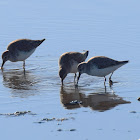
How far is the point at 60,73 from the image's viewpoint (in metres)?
13.8

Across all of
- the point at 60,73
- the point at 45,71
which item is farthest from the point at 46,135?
the point at 45,71

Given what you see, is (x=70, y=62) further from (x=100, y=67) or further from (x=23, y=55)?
(x=23, y=55)

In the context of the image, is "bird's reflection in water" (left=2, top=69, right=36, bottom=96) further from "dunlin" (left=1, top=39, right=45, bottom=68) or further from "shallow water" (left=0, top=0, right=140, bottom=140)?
"dunlin" (left=1, top=39, right=45, bottom=68)

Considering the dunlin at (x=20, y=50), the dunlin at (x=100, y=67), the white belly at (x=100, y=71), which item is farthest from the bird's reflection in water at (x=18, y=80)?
the white belly at (x=100, y=71)

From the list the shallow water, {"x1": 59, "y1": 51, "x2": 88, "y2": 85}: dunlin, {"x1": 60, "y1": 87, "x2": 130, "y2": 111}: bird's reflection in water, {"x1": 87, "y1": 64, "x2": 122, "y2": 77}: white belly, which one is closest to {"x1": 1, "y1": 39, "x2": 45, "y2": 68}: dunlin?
the shallow water

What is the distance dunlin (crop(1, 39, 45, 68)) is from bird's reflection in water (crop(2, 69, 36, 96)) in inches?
21.9

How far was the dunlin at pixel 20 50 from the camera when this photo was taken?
629 inches

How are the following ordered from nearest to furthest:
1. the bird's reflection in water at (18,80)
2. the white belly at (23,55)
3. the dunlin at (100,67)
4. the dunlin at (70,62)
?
the bird's reflection in water at (18,80)
the dunlin at (100,67)
the dunlin at (70,62)
the white belly at (23,55)

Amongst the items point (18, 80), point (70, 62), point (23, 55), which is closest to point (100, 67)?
point (70, 62)

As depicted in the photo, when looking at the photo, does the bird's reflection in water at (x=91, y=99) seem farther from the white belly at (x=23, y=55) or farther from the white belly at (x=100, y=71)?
the white belly at (x=23, y=55)

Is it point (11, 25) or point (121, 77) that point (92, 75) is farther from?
point (11, 25)

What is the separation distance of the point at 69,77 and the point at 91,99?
296 cm

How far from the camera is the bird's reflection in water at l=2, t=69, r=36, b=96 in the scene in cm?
1332

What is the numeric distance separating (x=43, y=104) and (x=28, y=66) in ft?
15.4
